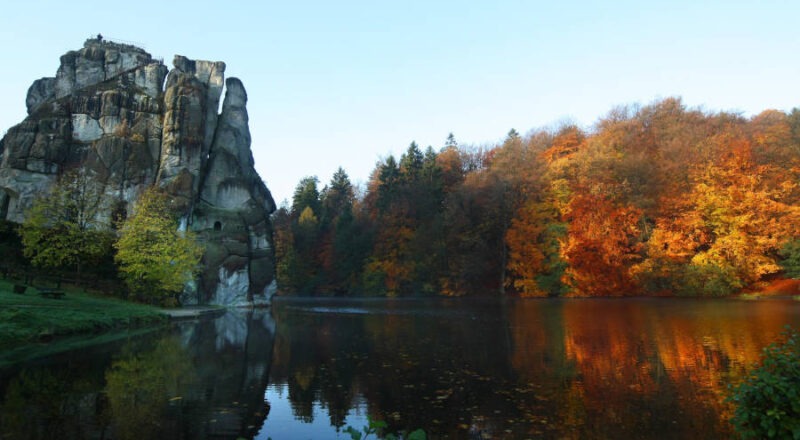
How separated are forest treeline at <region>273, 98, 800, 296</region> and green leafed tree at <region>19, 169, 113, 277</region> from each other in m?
43.8

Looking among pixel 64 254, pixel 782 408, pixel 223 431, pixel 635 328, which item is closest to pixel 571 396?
pixel 782 408

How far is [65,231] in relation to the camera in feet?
115

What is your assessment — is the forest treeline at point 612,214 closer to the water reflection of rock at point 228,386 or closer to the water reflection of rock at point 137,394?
the water reflection of rock at point 228,386

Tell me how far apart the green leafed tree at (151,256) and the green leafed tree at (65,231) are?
2041 mm

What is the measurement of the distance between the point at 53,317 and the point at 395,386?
607 inches

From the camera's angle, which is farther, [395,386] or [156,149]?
[156,149]

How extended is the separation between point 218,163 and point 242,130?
263 inches

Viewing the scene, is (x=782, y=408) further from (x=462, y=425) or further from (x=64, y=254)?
(x=64, y=254)

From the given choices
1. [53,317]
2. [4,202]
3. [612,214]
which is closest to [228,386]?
[53,317]

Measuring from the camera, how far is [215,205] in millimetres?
56844

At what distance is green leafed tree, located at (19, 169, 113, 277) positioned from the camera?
33.0m

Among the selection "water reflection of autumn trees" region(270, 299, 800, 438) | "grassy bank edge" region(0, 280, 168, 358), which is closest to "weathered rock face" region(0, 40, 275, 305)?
"grassy bank edge" region(0, 280, 168, 358)

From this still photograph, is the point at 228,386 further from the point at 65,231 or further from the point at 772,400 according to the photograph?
the point at 65,231

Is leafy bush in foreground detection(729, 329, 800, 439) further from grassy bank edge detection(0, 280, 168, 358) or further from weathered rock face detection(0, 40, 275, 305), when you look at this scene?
weathered rock face detection(0, 40, 275, 305)
